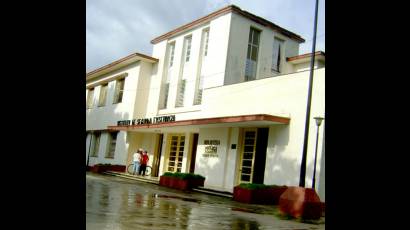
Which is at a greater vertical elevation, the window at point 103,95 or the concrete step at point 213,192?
the window at point 103,95

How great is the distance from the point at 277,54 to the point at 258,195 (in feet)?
35.7

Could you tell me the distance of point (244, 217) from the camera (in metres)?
9.66

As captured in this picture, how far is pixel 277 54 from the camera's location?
2297 centimetres

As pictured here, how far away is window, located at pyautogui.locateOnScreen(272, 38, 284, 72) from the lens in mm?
22753

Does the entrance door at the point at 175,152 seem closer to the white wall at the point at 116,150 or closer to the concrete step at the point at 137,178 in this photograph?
the concrete step at the point at 137,178

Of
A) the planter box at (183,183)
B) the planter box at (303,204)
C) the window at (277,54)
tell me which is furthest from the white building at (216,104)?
the planter box at (303,204)

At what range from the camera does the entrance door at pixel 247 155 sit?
17.5 m

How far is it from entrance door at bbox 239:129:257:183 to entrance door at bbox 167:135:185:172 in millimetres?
6064

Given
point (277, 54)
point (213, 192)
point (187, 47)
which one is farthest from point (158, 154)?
point (213, 192)

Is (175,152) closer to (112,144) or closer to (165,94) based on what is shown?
(165,94)

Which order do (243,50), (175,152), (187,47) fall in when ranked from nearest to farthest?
1. (243,50)
2. (175,152)
3. (187,47)

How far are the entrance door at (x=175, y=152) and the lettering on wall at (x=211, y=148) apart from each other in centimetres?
379
